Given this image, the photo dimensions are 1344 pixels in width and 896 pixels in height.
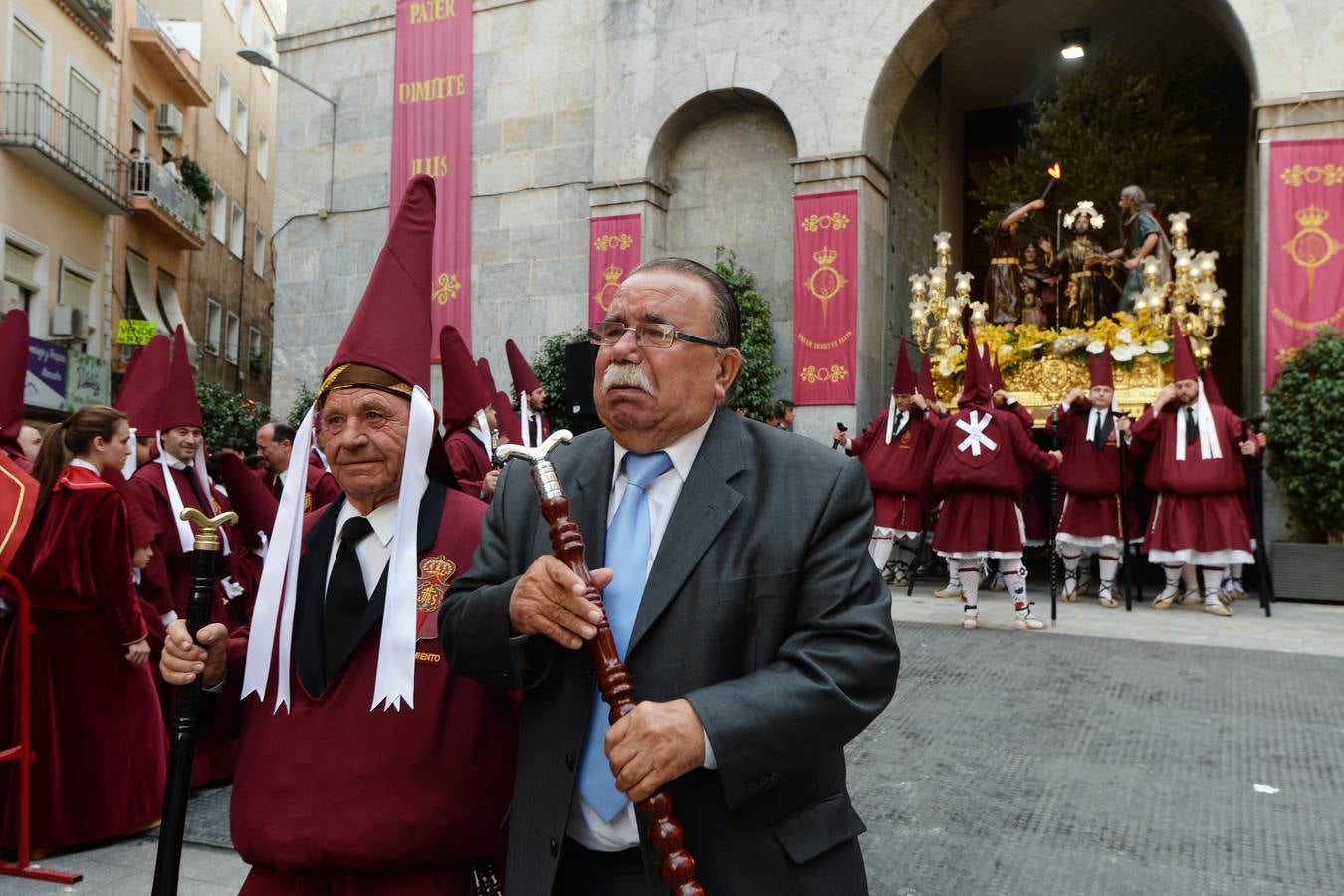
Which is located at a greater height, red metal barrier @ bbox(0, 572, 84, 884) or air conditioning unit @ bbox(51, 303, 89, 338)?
air conditioning unit @ bbox(51, 303, 89, 338)

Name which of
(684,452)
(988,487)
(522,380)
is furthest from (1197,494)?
(684,452)

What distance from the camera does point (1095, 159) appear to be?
15.9 meters

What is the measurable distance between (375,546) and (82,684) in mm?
2886

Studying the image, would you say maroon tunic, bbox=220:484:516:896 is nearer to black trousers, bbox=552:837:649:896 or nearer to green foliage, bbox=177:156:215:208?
black trousers, bbox=552:837:649:896

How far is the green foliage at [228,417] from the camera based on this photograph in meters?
18.1

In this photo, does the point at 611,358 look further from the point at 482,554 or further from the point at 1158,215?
the point at 1158,215

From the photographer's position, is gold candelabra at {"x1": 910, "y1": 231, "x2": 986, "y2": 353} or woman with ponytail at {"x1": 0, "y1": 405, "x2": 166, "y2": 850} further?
gold candelabra at {"x1": 910, "y1": 231, "x2": 986, "y2": 353}

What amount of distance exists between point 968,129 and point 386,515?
2098cm

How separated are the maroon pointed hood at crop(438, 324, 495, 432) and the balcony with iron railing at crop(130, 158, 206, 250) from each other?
1972 cm

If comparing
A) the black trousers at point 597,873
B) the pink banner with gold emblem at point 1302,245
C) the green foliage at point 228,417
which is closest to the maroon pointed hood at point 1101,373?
the pink banner with gold emblem at point 1302,245

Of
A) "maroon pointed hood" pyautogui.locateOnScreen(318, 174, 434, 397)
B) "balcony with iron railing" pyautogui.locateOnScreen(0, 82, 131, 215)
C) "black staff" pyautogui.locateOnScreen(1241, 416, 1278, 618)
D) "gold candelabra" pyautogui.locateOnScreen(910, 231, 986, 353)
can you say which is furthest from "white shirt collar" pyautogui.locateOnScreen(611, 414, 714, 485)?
"balcony with iron railing" pyautogui.locateOnScreen(0, 82, 131, 215)

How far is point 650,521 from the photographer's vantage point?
1.99 meters

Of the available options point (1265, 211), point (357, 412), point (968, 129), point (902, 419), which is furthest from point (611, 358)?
point (968, 129)

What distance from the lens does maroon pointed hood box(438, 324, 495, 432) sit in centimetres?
725
